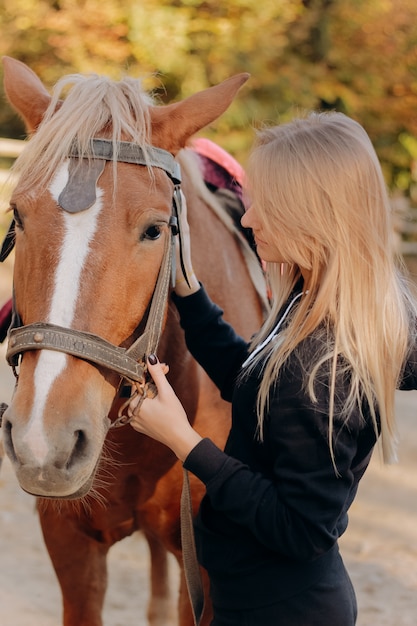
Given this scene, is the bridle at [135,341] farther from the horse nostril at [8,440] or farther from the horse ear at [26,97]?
the horse ear at [26,97]

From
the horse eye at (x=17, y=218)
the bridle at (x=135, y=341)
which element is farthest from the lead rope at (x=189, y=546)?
the horse eye at (x=17, y=218)

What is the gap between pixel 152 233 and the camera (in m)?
1.83

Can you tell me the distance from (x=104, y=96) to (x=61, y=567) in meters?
1.51

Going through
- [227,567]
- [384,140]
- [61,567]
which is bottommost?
[384,140]

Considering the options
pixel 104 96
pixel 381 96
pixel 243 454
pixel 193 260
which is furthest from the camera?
pixel 381 96

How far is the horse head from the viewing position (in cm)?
154

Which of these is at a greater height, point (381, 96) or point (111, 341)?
point (111, 341)

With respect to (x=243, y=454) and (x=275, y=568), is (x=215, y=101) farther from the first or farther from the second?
(x=275, y=568)

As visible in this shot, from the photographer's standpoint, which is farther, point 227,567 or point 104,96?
point 104,96

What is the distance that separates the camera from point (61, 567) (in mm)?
2512

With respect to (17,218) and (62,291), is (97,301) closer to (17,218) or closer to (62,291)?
(62,291)

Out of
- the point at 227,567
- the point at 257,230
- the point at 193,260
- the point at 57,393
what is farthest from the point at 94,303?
the point at 193,260

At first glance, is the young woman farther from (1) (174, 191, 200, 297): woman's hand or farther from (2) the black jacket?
(1) (174, 191, 200, 297): woman's hand

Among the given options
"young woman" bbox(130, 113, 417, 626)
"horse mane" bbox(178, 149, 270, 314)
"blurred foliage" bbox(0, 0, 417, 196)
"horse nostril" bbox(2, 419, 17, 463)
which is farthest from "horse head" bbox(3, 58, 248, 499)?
"blurred foliage" bbox(0, 0, 417, 196)
